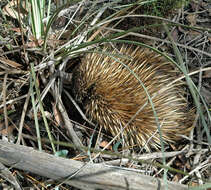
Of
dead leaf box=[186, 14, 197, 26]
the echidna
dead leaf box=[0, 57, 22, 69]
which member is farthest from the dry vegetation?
dead leaf box=[186, 14, 197, 26]

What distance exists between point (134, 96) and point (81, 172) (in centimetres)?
82

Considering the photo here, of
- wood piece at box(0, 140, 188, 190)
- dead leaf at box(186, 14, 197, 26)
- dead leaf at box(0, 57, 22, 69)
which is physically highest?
dead leaf at box(186, 14, 197, 26)

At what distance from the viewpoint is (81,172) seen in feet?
5.45

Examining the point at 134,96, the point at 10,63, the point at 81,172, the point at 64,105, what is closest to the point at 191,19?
the point at 134,96

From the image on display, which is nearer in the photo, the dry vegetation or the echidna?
the dry vegetation

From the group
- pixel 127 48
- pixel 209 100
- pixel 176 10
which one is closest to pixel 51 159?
pixel 127 48

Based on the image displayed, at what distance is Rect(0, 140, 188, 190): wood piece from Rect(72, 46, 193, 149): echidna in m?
0.57

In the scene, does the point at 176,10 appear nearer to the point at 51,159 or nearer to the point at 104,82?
the point at 104,82

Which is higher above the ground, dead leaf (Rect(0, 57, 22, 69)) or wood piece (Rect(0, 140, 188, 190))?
dead leaf (Rect(0, 57, 22, 69))

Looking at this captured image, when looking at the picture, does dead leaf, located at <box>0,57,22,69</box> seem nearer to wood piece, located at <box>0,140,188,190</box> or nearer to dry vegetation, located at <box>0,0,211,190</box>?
dry vegetation, located at <box>0,0,211,190</box>

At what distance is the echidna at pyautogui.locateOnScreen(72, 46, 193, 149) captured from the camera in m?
2.24

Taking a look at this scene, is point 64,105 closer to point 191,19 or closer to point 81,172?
point 81,172

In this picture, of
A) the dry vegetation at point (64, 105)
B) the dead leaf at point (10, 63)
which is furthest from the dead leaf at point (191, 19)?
the dead leaf at point (10, 63)

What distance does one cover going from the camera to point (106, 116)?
2350 mm
